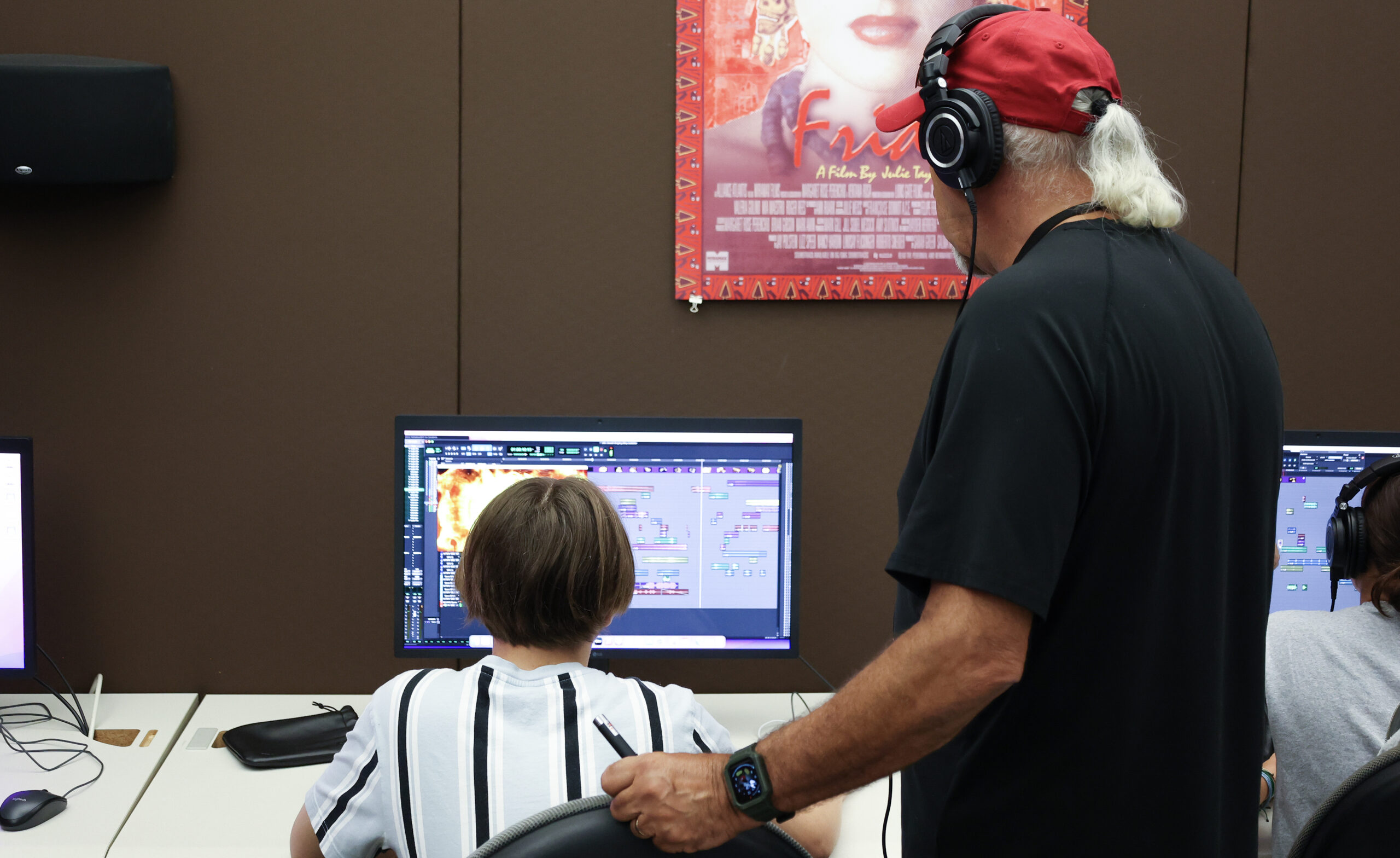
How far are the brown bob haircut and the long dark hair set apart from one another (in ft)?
3.37

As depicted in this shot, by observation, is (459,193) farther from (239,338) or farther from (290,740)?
(290,740)

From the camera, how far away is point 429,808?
111 centimetres

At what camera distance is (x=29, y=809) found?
1467 millimetres

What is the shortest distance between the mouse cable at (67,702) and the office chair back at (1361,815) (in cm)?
181

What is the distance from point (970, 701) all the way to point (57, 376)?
5.70 ft

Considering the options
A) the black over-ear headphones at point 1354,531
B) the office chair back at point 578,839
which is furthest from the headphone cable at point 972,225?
the black over-ear headphones at point 1354,531

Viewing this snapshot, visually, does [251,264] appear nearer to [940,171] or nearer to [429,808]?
[429,808]

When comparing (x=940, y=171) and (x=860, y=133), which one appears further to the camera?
(x=860, y=133)

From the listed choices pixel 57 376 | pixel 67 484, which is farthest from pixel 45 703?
pixel 57 376

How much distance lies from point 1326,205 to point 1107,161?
4.05 ft

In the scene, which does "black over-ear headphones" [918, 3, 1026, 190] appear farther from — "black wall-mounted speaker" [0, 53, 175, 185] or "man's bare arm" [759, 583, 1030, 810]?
"black wall-mounted speaker" [0, 53, 175, 185]

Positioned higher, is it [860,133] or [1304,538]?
[860,133]

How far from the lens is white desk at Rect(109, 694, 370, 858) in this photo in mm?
1441

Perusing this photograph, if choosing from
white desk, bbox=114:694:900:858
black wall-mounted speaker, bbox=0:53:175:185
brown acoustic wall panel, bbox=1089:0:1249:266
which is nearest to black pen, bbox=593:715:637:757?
white desk, bbox=114:694:900:858
